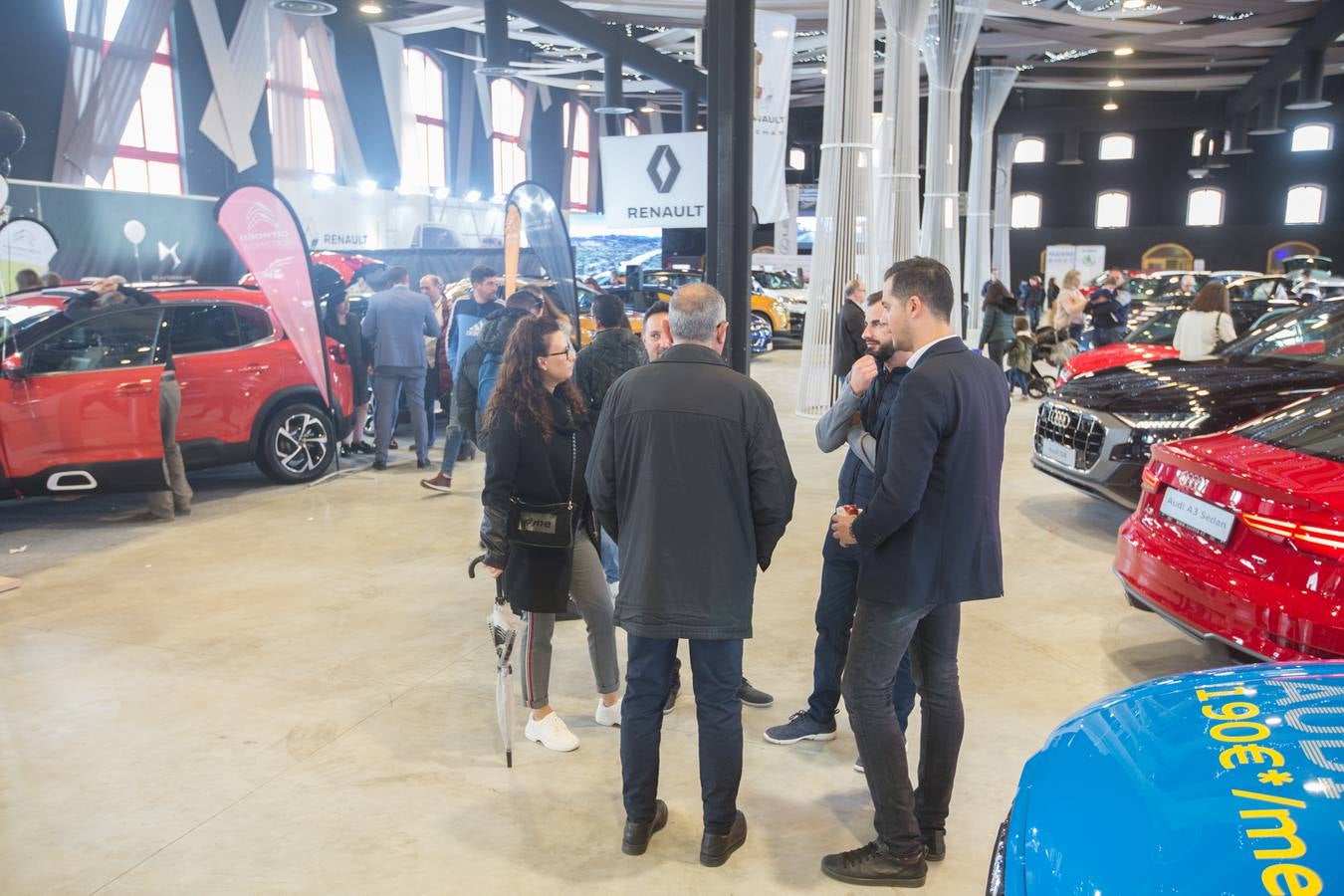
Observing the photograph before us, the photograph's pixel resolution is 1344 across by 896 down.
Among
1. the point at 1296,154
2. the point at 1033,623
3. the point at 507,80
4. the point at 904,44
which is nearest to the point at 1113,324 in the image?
the point at 904,44

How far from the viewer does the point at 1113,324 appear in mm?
12781

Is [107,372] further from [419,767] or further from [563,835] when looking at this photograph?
[563,835]

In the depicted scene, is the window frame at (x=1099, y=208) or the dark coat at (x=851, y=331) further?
the window frame at (x=1099, y=208)

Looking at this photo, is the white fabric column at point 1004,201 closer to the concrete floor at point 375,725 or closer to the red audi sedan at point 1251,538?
the concrete floor at point 375,725

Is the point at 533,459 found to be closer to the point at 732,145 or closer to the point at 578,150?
the point at 732,145

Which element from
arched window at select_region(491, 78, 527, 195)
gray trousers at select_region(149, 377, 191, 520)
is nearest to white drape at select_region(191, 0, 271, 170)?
arched window at select_region(491, 78, 527, 195)

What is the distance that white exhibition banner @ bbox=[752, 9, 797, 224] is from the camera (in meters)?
10.6

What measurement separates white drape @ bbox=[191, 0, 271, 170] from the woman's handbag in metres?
18.3

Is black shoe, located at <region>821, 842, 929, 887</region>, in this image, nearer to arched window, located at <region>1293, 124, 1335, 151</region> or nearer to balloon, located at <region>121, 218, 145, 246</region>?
balloon, located at <region>121, 218, 145, 246</region>

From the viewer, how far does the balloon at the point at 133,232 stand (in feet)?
50.9

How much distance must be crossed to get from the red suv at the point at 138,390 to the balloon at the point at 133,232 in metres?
8.85

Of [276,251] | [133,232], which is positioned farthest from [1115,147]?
[276,251]

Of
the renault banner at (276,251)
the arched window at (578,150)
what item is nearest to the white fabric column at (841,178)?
the renault banner at (276,251)

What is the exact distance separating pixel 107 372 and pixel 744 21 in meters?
5.01
